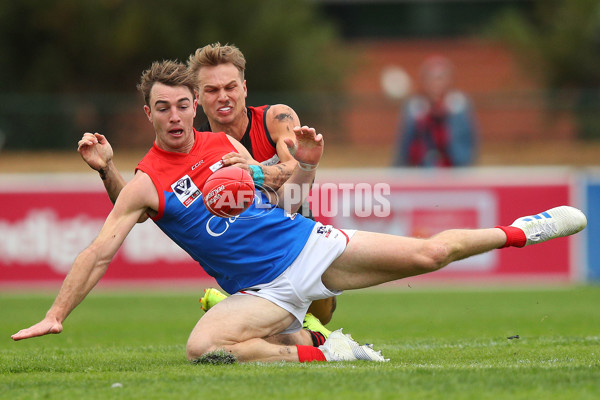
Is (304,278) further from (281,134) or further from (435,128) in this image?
(435,128)

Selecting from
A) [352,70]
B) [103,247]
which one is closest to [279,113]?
[103,247]

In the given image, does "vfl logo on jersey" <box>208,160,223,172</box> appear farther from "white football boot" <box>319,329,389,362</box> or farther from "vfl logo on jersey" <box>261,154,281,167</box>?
"white football boot" <box>319,329,389,362</box>

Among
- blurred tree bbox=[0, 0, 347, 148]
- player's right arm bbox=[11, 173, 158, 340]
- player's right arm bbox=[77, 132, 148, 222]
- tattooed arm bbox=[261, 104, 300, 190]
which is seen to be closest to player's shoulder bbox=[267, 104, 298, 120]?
tattooed arm bbox=[261, 104, 300, 190]

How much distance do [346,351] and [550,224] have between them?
175 centimetres

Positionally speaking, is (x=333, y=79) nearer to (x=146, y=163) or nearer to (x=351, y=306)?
(x=351, y=306)

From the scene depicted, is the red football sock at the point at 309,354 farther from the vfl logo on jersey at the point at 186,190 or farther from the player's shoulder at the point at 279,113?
the player's shoulder at the point at 279,113

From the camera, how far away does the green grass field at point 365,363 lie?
4.84 metres

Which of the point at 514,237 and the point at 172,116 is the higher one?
the point at 172,116

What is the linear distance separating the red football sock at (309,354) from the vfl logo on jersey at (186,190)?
1.21m

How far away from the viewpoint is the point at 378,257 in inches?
252

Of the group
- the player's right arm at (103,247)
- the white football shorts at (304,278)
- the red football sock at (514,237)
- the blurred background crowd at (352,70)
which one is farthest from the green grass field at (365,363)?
the blurred background crowd at (352,70)

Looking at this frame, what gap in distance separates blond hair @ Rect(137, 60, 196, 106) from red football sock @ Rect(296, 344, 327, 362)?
1941 millimetres

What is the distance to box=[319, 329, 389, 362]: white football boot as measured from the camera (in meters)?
6.30

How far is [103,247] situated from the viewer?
20.1 feet
